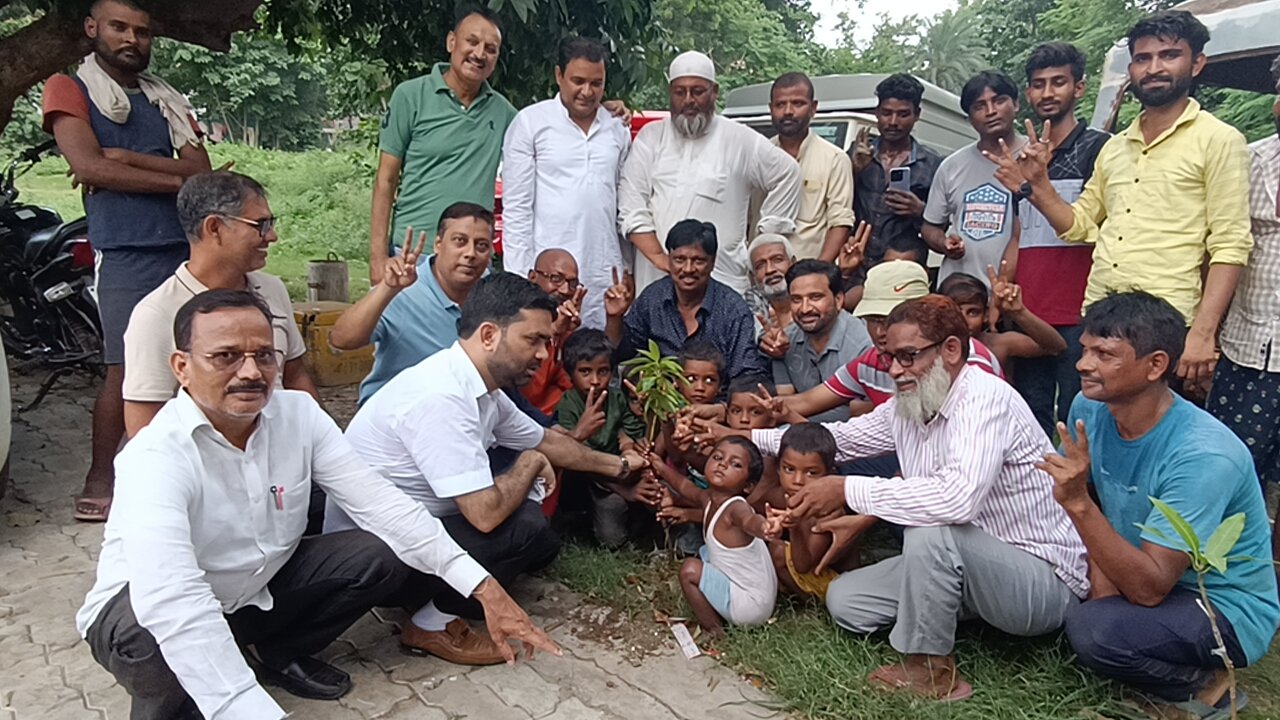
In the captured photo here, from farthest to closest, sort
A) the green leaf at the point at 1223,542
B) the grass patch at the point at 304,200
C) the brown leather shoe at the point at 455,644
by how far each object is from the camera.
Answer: the grass patch at the point at 304,200, the brown leather shoe at the point at 455,644, the green leaf at the point at 1223,542

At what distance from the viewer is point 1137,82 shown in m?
3.46

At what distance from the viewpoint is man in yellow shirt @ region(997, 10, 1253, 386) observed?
10.9 ft

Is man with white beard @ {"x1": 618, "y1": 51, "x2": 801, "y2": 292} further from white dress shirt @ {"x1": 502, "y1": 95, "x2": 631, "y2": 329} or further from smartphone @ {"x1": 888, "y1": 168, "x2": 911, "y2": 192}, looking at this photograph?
smartphone @ {"x1": 888, "y1": 168, "x2": 911, "y2": 192}

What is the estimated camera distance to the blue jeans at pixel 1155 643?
8.52ft

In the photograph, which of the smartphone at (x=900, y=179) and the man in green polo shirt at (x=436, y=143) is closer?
the man in green polo shirt at (x=436, y=143)

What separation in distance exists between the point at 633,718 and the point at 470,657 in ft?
2.07

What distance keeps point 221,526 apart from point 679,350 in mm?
2194

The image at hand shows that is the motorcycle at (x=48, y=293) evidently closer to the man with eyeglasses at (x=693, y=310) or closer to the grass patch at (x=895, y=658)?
the man with eyeglasses at (x=693, y=310)

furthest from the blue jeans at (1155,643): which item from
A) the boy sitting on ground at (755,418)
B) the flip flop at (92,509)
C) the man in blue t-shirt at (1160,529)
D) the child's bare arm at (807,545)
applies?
the flip flop at (92,509)

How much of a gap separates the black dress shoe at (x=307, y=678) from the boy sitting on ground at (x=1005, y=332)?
2.78m

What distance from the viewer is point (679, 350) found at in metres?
4.14

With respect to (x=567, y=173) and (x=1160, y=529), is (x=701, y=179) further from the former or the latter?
(x=1160, y=529)

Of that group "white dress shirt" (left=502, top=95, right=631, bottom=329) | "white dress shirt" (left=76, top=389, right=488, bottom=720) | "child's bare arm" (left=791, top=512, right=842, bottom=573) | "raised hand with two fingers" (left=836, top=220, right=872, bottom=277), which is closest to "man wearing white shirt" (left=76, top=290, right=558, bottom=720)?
"white dress shirt" (left=76, top=389, right=488, bottom=720)

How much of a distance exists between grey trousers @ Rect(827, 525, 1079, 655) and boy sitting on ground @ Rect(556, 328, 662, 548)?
145cm
